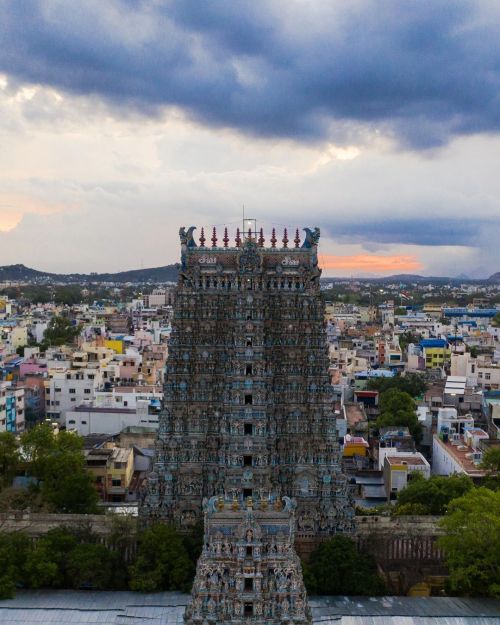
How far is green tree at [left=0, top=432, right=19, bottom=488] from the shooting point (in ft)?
135

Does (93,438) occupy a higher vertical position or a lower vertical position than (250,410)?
lower

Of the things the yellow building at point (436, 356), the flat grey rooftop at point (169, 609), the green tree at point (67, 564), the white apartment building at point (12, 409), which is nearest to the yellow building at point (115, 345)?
the white apartment building at point (12, 409)

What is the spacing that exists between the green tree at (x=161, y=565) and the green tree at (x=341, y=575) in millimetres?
5454

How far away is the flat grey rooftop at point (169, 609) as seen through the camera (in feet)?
89.7

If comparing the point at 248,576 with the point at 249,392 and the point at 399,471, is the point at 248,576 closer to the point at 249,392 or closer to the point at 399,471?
the point at 249,392

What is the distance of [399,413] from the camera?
5816 cm

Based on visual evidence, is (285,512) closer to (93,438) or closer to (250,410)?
(250,410)

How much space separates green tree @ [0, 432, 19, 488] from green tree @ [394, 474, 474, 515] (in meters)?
22.8

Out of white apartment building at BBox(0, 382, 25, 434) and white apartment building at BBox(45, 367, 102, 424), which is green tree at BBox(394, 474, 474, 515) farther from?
white apartment building at BBox(45, 367, 102, 424)

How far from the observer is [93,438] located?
54.0m

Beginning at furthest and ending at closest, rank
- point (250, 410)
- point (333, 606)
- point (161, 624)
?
1. point (250, 410)
2. point (333, 606)
3. point (161, 624)

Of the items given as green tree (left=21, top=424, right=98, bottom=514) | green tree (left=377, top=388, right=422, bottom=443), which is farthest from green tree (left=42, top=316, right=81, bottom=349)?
green tree (left=21, top=424, right=98, bottom=514)

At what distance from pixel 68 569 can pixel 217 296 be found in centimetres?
1500

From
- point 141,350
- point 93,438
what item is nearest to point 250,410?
Answer: point 93,438
